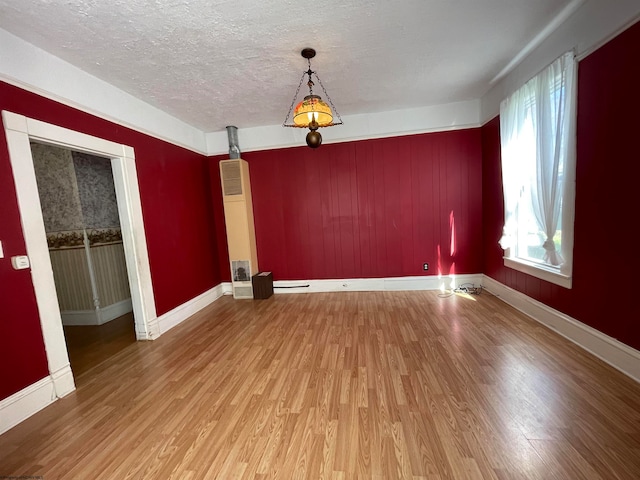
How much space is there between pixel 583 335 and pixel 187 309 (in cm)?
468

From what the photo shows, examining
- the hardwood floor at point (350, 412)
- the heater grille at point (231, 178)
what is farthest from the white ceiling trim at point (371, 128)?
the hardwood floor at point (350, 412)

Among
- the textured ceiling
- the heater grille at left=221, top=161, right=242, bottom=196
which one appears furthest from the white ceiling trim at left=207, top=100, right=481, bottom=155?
the textured ceiling

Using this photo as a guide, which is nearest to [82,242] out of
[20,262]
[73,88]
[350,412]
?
[20,262]

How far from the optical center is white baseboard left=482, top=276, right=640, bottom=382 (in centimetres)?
199

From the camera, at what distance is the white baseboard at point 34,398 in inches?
74.1

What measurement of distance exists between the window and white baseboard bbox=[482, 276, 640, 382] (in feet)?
1.21

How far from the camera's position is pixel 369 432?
1642 millimetres

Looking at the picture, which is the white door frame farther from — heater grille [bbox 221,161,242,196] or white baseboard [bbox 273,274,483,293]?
white baseboard [bbox 273,274,483,293]

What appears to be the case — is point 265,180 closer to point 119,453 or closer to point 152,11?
point 152,11

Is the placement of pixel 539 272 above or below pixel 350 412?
above

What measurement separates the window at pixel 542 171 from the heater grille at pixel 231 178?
12.8ft

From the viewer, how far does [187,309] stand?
3912 millimetres

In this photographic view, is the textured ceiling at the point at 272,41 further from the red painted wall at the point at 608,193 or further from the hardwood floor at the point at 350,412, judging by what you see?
the hardwood floor at the point at 350,412

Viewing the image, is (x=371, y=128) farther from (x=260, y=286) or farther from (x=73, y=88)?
(x=73, y=88)
